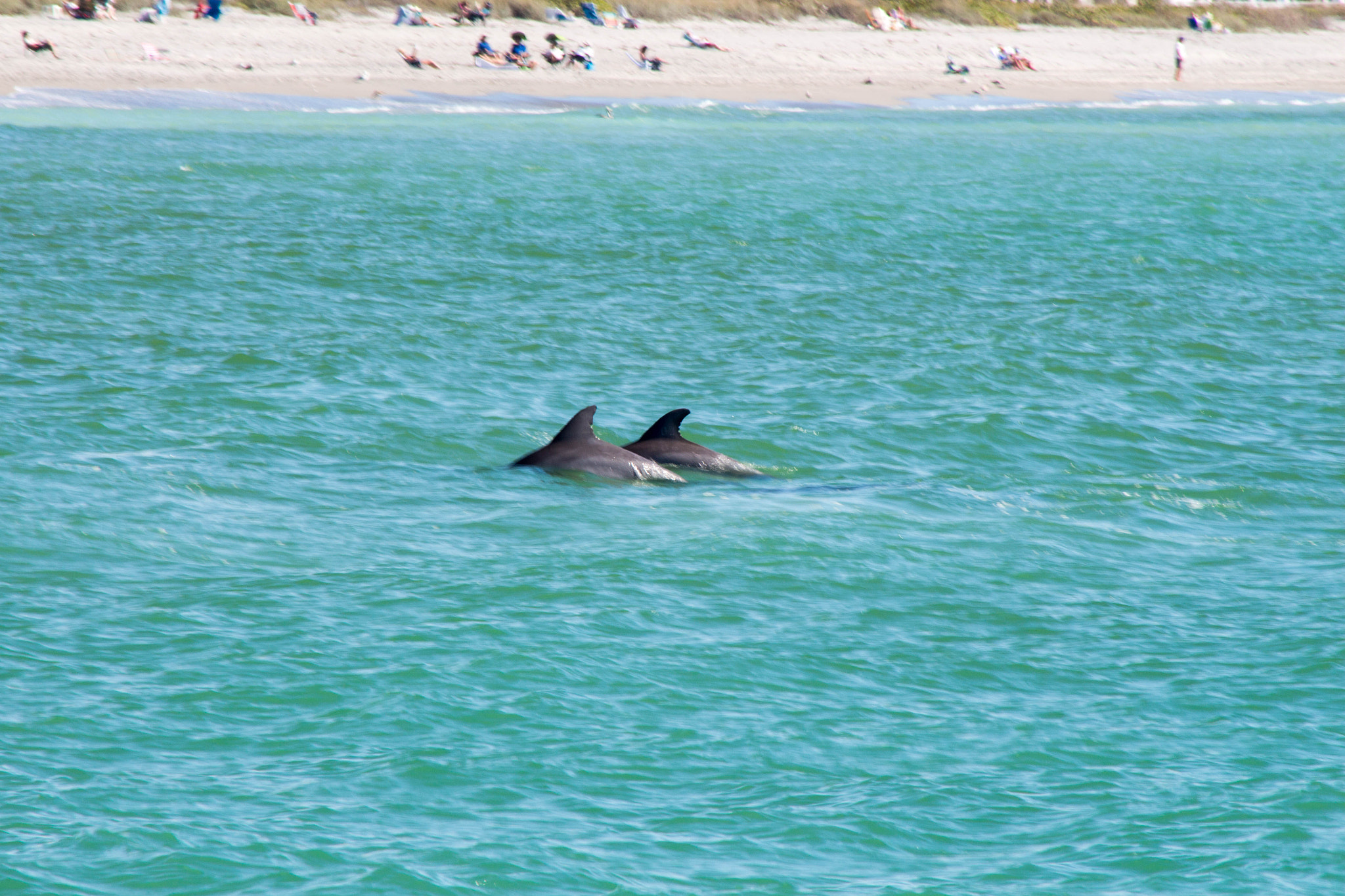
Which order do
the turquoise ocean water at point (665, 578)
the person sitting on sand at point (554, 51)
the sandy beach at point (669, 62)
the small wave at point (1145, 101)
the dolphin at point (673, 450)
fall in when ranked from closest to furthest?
the turquoise ocean water at point (665, 578), the dolphin at point (673, 450), the sandy beach at point (669, 62), the person sitting on sand at point (554, 51), the small wave at point (1145, 101)

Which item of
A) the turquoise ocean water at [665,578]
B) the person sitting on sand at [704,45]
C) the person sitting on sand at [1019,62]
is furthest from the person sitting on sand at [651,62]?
the turquoise ocean water at [665,578]

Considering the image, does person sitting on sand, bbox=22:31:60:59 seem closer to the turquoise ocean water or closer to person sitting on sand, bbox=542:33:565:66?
person sitting on sand, bbox=542:33:565:66

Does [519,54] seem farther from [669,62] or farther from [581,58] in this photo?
[669,62]

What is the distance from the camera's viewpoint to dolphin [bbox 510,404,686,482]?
14281mm

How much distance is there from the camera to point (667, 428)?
14438mm

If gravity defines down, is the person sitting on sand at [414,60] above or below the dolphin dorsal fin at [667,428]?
above

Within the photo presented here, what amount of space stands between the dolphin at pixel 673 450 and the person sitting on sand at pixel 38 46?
150ft

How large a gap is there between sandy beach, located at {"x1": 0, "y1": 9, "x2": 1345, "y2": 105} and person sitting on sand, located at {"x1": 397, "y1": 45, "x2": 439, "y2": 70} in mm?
334

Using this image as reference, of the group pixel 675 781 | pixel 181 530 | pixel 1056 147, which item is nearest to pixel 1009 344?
pixel 181 530

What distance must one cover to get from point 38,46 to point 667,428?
45.9m

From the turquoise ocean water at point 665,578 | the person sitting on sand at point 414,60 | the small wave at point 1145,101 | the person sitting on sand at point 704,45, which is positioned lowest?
the turquoise ocean water at point 665,578

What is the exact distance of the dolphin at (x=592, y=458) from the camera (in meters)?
14.3

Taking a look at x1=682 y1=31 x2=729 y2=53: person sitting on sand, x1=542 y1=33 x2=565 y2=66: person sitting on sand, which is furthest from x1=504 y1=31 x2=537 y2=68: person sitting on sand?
x1=682 y1=31 x2=729 y2=53: person sitting on sand

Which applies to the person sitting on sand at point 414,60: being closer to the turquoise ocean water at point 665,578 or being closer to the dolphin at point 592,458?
the turquoise ocean water at point 665,578
